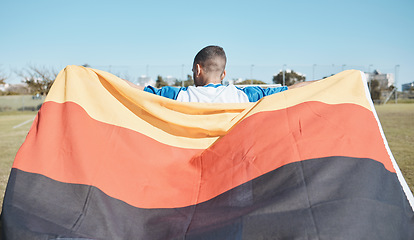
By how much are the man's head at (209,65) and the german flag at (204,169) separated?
53 centimetres

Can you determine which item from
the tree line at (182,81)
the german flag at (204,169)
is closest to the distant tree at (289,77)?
the tree line at (182,81)

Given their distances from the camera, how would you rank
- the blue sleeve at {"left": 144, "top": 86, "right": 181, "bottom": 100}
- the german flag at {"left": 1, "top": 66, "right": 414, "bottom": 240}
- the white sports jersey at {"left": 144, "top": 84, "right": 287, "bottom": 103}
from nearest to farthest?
the german flag at {"left": 1, "top": 66, "right": 414, "bottom": 240}, the white sports jersey at {"left": 144, "top": 84, "right": 287, "bottom": 103}, the blue sleeve at {"left": 144, "top": 86, "right": 181, "bottom": 100}

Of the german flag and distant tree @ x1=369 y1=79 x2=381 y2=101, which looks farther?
distant tree @ x1=369 y1=79 x2=381 y2=101

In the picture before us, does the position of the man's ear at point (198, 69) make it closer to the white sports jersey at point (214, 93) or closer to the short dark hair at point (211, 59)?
the short dark hair at point (211, 59)

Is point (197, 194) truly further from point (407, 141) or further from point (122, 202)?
point (407, 141)

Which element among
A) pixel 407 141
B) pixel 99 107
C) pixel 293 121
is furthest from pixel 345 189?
pixel 407 141

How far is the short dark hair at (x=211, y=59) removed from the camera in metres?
2.91

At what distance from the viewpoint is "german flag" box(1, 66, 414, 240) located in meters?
1.62

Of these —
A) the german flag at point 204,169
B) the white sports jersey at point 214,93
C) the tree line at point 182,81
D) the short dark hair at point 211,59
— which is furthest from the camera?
the tree line at point 182,81

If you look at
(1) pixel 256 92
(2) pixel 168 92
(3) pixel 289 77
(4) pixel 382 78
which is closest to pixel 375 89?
(4) pixel 382 78

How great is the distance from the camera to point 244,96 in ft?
8.95

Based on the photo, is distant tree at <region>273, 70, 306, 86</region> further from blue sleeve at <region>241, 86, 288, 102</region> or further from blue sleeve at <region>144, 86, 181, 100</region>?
blue sleeve at <region>144, 86, 181, 100</region>

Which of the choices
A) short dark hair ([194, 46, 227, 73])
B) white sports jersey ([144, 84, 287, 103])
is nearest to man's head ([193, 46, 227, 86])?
short dark hair ([194, 46, 227, 73])

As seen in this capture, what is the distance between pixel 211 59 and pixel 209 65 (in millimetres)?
57
